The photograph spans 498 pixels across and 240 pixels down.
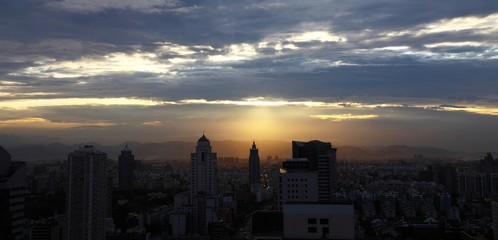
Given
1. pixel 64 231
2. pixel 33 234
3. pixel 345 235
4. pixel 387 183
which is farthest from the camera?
pixel 387 183

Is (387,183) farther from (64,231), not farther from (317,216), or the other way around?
(317,216)

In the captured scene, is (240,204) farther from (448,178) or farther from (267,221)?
(267,221)

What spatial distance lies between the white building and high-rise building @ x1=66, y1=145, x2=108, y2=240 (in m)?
11.5

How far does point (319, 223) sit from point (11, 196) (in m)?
6.53

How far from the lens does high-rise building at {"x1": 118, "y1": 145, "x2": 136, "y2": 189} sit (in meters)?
46.0

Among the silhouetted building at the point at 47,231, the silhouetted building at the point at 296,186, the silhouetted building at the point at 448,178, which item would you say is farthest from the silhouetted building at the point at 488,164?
the silhouetted building at the point at 47,231

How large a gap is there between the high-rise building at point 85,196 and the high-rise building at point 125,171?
92.4 ft

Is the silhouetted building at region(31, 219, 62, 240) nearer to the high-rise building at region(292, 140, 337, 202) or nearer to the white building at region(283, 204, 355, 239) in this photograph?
the high-rise building at region(292, 140, 337, 202)

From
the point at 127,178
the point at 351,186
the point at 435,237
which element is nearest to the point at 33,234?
the point at 435,237

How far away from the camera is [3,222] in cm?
938

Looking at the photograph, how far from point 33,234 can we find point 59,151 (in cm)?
3563

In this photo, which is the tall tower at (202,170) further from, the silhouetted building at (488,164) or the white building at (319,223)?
the silhouetted building at (488,164)

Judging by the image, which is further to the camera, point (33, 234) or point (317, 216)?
point (33, 234)

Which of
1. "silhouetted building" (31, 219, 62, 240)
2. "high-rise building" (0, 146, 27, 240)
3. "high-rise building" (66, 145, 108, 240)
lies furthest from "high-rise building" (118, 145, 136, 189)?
"high-rise building" (0, 146, 27, 240)
